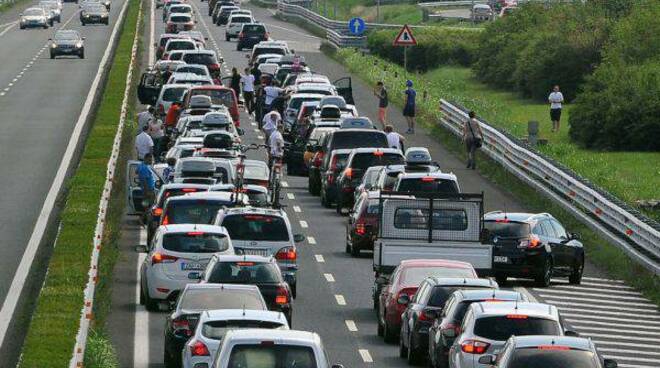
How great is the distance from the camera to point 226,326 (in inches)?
878

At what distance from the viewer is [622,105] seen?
6044 cm

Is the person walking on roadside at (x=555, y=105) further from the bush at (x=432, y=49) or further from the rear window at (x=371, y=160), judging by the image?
the bush at (x=432, y=49)

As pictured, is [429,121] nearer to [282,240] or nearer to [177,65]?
[177,65]

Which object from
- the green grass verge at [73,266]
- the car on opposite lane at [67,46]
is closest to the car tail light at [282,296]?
the green grass verge at [73,266]

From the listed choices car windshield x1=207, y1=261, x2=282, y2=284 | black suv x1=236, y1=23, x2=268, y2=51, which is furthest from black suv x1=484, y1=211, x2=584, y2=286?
black suv x1=236, y1=23, x2=268, y2=51

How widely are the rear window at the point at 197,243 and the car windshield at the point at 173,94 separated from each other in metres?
29.9

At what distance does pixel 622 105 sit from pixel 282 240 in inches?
1197

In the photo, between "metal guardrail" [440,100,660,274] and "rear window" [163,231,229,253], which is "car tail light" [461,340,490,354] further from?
"metal guardrail" [440,100,660,274]

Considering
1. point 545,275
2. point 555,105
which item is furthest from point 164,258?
point 555,105

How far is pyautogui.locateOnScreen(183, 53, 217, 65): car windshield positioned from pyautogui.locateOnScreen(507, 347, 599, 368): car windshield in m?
55.0

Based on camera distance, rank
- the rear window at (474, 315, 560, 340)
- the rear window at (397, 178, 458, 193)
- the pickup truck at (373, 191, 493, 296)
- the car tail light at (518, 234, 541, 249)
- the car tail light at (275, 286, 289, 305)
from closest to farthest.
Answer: the rear window at (474, 315, 560, 340) → the car tail light at (275, 286, 289, 305) → the pickup truck at (373, 191, 493, 296) → the car tail light at (518, 234, 541, 249) → the rear window at (397, 178, 458, 193)

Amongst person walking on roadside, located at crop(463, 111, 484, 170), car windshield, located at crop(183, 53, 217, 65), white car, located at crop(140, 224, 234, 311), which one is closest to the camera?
white car, located at crop(140, 224, 234, 311)

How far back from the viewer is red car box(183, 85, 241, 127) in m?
56.1

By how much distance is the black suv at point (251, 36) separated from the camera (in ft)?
313
